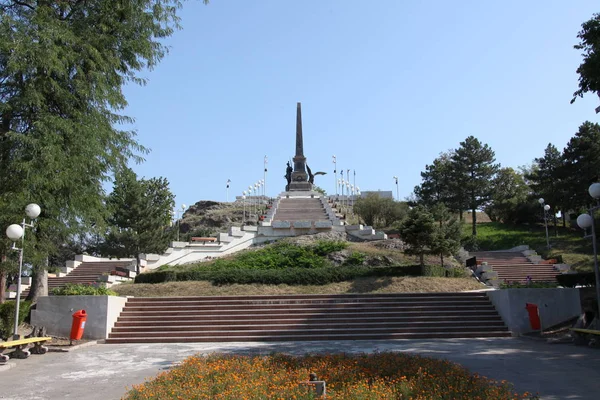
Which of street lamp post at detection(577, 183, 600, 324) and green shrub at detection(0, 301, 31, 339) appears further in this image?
green shrub at detection(0, 301, 31, 339)

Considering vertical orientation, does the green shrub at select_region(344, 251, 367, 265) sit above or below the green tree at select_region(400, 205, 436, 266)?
below

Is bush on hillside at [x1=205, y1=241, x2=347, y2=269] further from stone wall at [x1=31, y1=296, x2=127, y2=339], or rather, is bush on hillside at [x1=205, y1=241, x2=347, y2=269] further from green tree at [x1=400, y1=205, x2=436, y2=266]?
stone wall at [x1=31, y1=296, x2=127, y2=339]

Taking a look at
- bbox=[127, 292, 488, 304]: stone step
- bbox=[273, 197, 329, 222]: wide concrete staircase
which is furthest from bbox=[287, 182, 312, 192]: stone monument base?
bbox=[127, 292, 488, 304]: stone step

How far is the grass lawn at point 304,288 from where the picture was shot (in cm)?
1927

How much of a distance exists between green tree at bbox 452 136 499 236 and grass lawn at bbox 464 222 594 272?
2.79 metres

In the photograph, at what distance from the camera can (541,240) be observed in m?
36.5

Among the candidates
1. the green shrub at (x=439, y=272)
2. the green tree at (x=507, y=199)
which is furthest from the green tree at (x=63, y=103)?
the green tree at (x=507, y=199)

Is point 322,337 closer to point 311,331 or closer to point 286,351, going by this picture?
point 311,331

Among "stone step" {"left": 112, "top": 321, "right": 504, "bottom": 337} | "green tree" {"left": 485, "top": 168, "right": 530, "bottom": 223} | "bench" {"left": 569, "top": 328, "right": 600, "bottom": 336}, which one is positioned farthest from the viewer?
"green tree" {"left": 485, "top": 168, "right": 530, "bottom": 223}

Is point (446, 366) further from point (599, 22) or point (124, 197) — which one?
point (124, 197)

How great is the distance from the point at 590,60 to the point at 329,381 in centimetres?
1176

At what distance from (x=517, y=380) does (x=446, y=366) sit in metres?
1.13

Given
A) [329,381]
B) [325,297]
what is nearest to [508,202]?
[325,297]

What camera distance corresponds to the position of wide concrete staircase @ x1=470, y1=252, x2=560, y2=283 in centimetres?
2609
